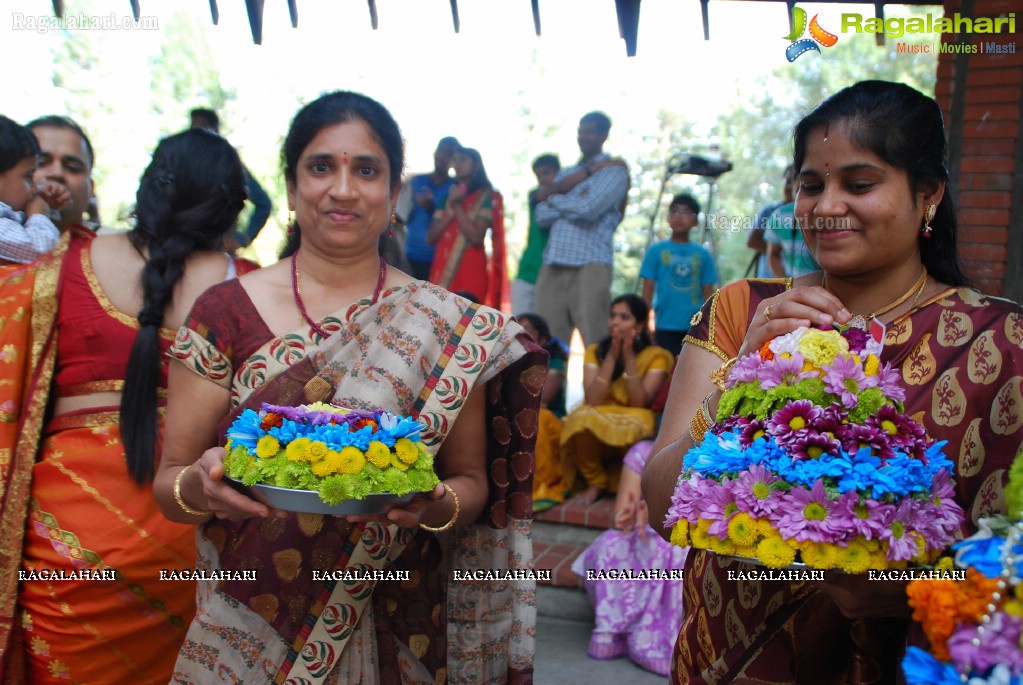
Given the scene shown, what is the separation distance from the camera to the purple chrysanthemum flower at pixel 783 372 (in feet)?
5.84

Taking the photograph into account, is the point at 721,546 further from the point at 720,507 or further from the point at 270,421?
the point at 270,421

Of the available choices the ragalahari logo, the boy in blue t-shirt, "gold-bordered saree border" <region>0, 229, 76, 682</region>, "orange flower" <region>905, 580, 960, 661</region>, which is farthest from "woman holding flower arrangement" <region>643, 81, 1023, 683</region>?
the boy in blue t-shirt

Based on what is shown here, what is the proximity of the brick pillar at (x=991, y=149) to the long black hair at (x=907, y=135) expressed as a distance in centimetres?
329

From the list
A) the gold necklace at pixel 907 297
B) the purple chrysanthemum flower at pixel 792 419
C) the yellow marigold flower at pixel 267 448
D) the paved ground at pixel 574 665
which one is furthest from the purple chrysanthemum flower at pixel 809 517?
the paved ground at pixel 574 665

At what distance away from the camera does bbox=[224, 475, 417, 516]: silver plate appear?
2.03 m

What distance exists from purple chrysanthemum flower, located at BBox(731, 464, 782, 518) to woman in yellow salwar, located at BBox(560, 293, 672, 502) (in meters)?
4.05

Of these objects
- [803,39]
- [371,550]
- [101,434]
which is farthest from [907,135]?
[803,39]

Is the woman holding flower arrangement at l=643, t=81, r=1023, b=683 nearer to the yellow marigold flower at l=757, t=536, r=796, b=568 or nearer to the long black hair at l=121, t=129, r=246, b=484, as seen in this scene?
the yellow marigold flower at l=757, t=536, r=796, b=568

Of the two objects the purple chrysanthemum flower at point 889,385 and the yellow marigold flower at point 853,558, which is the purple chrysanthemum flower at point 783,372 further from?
the yellow marigold flower at point 853,558

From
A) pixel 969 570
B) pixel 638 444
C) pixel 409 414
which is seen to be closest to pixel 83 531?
pixel 409 414

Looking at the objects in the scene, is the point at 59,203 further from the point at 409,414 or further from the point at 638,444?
the point at 638,444

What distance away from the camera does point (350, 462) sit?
2.02m

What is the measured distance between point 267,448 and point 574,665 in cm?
338

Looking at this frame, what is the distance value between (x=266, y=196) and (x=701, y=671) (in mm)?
5350
